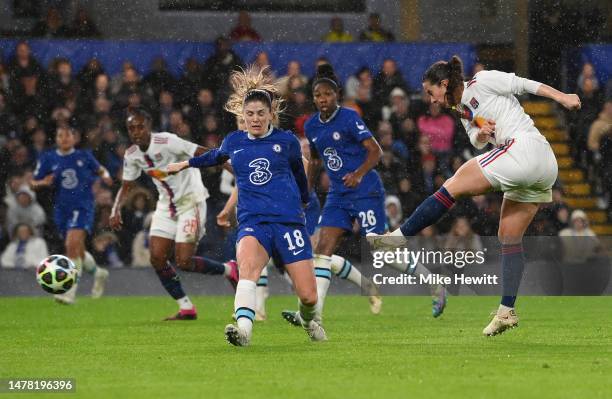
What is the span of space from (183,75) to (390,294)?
5.32 metres

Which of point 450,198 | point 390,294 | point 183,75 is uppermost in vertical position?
point 183,75

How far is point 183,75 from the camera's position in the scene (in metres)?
20.2

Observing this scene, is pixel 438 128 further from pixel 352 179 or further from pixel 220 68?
pixel 352 179

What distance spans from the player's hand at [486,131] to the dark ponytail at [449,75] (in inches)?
12.9

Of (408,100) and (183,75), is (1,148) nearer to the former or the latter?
(183,75)

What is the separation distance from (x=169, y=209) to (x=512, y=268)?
4407mm

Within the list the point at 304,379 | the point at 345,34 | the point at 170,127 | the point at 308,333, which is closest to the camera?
the point at 304,379

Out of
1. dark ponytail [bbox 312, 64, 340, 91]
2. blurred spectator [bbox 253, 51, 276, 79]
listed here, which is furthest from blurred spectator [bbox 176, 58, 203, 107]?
dark ponytail [bbox 312, 64, 340, 91]

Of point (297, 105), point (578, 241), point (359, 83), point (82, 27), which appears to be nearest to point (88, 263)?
point (297, 105)

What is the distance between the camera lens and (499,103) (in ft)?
31.0

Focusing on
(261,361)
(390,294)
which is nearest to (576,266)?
(390,294)

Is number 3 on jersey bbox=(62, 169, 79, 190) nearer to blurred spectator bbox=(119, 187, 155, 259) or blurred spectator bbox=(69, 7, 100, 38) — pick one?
blurred spectator bbox=(119, 187, 155, 259)

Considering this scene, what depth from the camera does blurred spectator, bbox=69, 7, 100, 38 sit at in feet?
67.9

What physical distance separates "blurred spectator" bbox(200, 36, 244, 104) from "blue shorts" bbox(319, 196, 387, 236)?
25.6 ft
